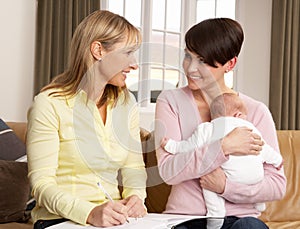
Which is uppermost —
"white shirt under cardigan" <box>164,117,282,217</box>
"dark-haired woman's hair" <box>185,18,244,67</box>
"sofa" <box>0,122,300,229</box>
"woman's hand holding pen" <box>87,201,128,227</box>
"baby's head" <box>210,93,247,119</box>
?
"dark-haired woman's hair" <box>185,18,244,67</box>

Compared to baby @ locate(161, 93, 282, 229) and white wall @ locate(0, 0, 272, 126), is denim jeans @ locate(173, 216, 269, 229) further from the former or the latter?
white wall @ locate(0, 0, 272, 126)

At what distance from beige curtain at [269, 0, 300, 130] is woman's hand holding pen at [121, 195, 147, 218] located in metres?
3.82

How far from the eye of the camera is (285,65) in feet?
18.4

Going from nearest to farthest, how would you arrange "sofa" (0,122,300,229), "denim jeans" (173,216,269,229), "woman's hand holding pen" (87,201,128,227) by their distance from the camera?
"woman's hand holding pen" (87,201,128,227), "denim jeans" (173,216,269,229), "sofa" (0,122,300,229)

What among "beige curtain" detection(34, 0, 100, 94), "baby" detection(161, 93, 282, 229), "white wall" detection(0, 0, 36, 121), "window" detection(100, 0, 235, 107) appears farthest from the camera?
"window" detection(100, 0, 235, 107)

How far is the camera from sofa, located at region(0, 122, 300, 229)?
260 centimetres

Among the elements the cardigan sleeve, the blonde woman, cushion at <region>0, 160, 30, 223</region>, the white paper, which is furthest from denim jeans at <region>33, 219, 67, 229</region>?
cushion at <region>0, 160, 30, 223</region>

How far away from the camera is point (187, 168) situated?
199 cm

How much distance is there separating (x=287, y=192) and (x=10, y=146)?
124cm

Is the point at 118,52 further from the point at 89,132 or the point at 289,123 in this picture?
the point at 289,123

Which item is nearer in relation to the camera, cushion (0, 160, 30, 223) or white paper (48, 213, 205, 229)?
white paper (48, 213, 205, 229)

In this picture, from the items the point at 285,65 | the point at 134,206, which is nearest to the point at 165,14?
the point at 285,65

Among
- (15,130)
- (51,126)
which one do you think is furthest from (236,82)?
A: (51,126)

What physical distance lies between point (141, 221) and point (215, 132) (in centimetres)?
43
